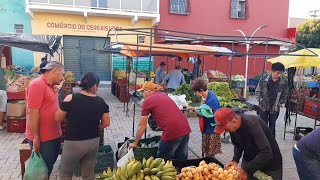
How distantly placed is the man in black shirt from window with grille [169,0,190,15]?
17010 millimetres

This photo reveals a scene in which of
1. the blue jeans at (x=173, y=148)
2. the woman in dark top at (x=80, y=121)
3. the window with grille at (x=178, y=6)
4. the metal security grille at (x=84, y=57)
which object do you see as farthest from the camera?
the window with grille at (x=178, y=6)

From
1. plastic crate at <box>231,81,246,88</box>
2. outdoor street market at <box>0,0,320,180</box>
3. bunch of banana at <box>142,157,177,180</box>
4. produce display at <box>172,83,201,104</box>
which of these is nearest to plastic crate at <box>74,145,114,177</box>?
outdoor street market at <box>0,0,320,180</box>

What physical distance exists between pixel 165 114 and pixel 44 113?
1.58 metres

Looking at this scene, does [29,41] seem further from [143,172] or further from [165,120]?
[143,172]

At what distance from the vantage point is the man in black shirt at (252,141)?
2770 millimetres

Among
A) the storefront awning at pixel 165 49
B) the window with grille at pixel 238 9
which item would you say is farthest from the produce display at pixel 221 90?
the window with grille at pixel 238 9

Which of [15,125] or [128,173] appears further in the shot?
[15,125]

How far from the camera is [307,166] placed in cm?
287

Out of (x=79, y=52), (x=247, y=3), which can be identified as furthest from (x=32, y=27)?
(x=247, y=3)

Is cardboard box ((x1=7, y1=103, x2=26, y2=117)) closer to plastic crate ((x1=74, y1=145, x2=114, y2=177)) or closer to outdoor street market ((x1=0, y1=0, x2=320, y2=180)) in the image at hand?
outdoor street market ((x1=0, y1=0, x2=320, y2=180))

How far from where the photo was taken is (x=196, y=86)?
457cm

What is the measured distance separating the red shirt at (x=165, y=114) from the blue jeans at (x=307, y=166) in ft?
5.19

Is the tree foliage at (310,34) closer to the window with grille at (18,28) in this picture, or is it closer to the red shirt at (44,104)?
the window with grille at (18,28)

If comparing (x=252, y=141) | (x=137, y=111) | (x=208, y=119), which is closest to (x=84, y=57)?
(x=137, y=111)
